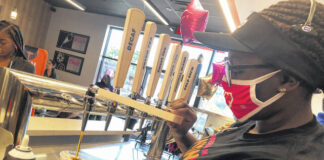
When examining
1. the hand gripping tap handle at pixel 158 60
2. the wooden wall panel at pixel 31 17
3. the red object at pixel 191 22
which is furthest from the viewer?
the wooden wall panel at pixel 31 17

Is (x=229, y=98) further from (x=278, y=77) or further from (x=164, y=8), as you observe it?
(x=164, y=8)

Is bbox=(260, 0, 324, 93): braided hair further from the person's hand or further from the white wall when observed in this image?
the white wall

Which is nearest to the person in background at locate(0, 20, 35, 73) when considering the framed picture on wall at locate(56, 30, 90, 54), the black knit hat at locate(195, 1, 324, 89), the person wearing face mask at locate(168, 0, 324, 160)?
the person wearing face mask at locate(168, 0, 324, 160)

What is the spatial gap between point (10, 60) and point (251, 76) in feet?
6.80

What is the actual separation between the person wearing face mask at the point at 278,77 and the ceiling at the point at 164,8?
4231 millimetres

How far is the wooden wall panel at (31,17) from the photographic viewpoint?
7.79m

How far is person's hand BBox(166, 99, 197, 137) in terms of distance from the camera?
0.97 metres

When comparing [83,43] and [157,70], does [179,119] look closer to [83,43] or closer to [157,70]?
[157,70]

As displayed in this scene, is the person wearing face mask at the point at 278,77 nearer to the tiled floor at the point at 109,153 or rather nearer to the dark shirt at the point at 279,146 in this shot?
the dark shirt at the point at 279,146

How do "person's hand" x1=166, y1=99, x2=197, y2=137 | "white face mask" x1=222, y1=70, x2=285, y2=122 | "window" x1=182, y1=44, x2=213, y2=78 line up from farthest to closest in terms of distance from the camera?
"window" x1=182, y1=44, x2=213, y2=78
"person's hand" x1=166, y1=99, x2=197, y2=137
"white face mask" x1=222, y1=70, x2=285, y2=122

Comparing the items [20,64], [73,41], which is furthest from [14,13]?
[20,64]

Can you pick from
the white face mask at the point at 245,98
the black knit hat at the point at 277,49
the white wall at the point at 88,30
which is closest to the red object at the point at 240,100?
the white face mask at the point at 245,98

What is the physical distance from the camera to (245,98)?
80 cm

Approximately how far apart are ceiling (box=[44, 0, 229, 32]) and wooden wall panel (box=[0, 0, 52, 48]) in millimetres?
553
